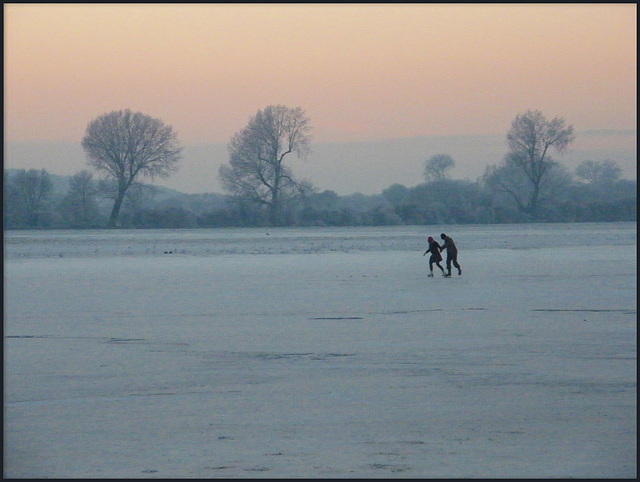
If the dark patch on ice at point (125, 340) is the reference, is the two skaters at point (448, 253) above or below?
above

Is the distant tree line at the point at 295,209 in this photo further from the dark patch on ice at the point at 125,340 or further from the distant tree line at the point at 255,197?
the dark patch on ice at the point at 125,340

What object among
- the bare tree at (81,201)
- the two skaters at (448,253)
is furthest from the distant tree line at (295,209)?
the two skaters at (448,253)

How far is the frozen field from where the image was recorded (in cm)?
730

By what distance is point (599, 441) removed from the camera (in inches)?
303

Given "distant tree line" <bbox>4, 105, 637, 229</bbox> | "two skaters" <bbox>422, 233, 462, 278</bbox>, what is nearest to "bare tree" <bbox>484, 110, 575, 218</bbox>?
"distant tree line" <bbox>4, 105, 637, 229</bbox>

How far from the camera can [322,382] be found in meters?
10.3

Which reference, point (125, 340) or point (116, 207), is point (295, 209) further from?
point (125, 340)

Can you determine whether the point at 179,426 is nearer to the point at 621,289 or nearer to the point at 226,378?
the point at 226,378

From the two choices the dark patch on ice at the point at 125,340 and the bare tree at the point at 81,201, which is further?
the bare tree at the point at 81,201

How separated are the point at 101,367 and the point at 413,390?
150 inches

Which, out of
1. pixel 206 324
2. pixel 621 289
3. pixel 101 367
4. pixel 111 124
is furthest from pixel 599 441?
pixel 111 124

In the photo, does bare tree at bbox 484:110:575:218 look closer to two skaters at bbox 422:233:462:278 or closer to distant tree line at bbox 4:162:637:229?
distant tree line at bbox 4:162:637:229

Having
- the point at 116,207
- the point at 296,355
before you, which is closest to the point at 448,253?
the point at 296,355

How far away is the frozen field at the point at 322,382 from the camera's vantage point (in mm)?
7297
